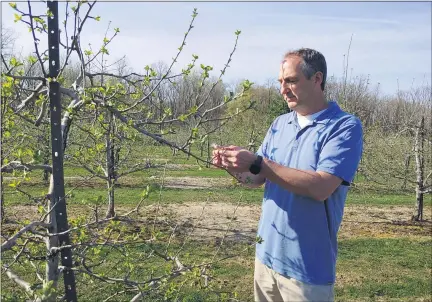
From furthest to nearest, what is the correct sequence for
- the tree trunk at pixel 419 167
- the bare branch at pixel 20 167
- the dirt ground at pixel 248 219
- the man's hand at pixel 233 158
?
1. the tree trunk at pixel 419 167
2. the dirt ground at pixel 248 219
3. the man's hand at pixel 233 158
4. the bare branch at pixel 20 167

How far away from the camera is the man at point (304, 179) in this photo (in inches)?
89.7

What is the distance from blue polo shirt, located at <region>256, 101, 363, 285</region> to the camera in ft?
7.72

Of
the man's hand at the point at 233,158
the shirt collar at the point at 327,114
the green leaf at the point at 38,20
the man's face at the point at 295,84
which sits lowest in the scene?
the man's hand at the point at 233,158

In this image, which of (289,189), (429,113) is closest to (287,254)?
(289,189)

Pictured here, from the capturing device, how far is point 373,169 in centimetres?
1196

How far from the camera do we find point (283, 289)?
98.5 inches

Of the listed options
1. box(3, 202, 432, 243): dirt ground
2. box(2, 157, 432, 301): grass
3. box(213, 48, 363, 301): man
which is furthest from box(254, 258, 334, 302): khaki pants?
box(3, 202, 432, 243): dirt ground

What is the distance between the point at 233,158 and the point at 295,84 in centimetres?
55

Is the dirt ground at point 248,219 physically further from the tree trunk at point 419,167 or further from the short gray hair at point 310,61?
the short gray hair at point 310,61

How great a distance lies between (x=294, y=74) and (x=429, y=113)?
51.5ft

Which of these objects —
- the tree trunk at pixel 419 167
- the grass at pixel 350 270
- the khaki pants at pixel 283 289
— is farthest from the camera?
the tree trunk at pixel 419 167

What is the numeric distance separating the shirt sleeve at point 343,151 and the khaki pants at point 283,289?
0.59m

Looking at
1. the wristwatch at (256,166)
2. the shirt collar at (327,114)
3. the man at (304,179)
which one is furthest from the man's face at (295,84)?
the wristwatch at (256,166)

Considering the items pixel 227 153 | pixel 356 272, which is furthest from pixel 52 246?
pixel 356 272
